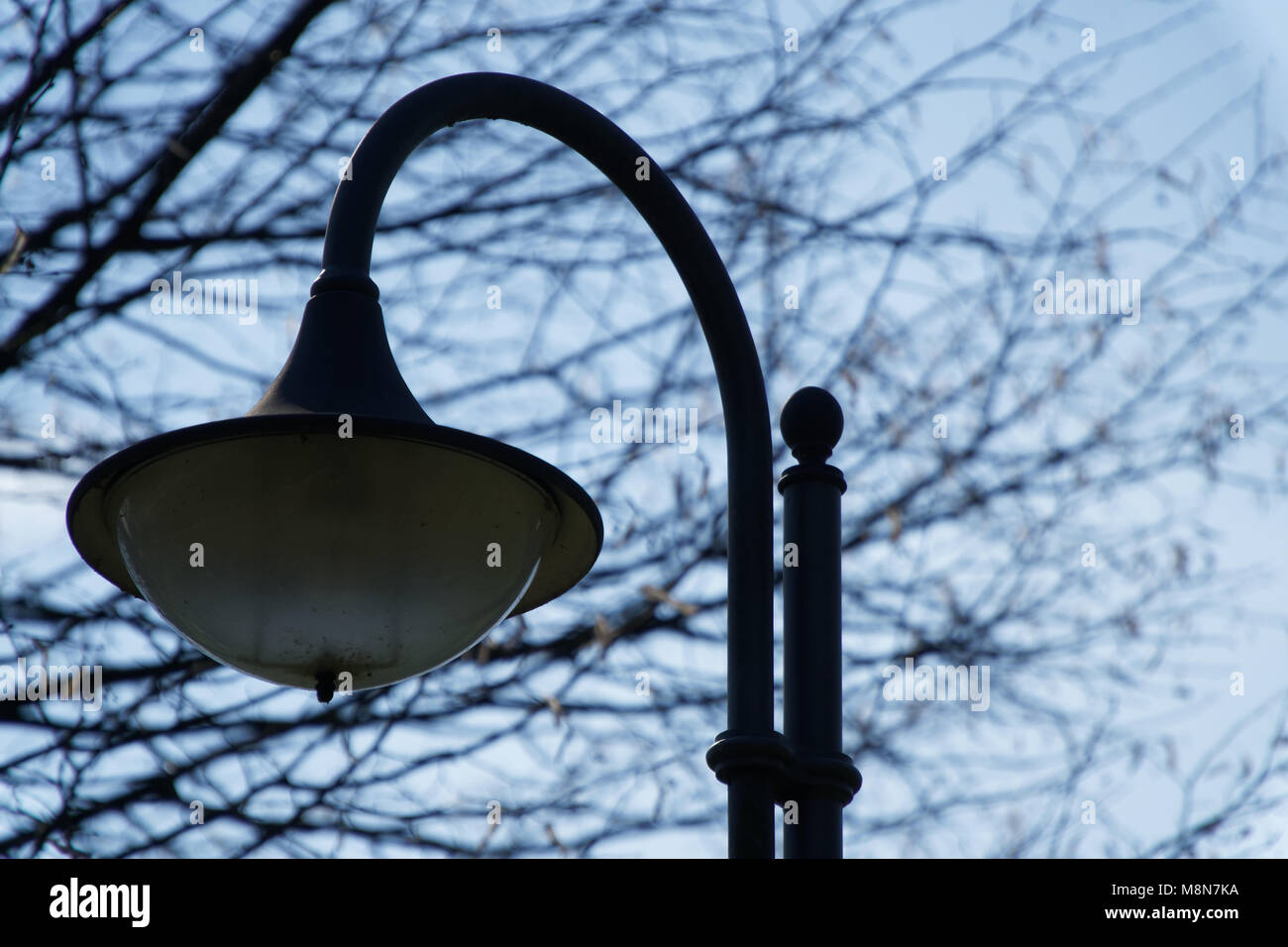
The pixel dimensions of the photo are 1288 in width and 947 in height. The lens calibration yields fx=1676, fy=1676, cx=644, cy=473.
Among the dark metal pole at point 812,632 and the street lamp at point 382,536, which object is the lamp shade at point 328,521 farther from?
the dark metal pole at point 812,632

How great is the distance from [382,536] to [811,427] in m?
0.96

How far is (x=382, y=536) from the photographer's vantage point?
2.99m

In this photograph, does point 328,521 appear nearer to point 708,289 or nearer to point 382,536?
point 382,536

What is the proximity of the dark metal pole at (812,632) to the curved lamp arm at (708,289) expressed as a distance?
0.12 metres

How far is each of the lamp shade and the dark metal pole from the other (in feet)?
1.55

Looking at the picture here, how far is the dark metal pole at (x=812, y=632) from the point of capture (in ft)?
10.1

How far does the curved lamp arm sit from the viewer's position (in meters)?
2.96

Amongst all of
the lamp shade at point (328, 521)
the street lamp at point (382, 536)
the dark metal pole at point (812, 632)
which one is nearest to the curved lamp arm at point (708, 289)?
the street lamp at point (382, 536)

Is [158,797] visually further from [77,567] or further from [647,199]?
[647,199]

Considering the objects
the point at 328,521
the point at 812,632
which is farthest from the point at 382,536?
the point at 812,632
